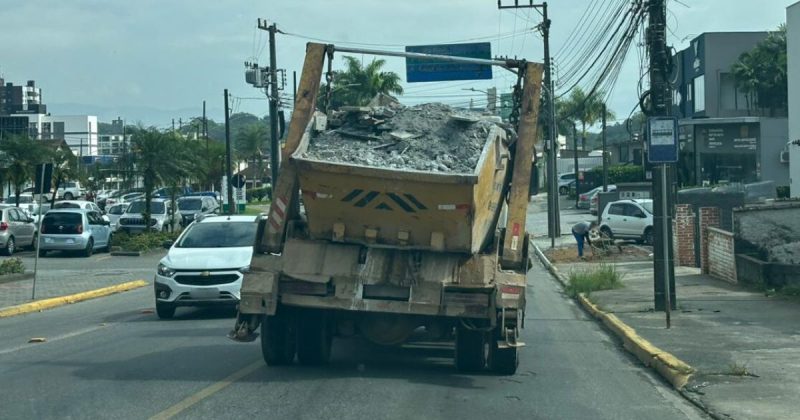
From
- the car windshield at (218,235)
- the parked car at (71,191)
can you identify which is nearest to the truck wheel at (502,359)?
the car windshield at (218,235)

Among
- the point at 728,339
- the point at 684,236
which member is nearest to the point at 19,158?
the point at 684,236

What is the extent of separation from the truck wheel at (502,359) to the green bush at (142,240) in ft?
92.0

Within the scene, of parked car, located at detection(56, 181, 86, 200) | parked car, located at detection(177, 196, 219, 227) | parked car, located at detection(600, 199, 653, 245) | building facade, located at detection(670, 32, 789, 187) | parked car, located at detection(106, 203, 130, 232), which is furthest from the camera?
parked car, located at detection(56, 181, 86, 200)

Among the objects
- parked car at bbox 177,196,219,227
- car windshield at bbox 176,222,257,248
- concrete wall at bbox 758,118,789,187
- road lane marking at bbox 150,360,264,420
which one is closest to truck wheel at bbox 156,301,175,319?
car windshield at bbox 176,222,257,248

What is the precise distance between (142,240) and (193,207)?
13739 mm

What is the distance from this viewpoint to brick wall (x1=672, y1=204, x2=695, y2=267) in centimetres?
2834

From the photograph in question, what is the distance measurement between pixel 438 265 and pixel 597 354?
3.99 m

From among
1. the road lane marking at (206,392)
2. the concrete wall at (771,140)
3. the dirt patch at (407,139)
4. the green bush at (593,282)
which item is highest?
the concrete wall at (771,140)

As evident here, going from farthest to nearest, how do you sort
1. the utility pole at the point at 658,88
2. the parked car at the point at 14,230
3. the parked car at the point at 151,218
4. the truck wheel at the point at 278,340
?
the parked car at the point at 151,218, the parked car at the point at 14,230, the utility pole at the point at 658,88, the truck wheel at the point at 278,340

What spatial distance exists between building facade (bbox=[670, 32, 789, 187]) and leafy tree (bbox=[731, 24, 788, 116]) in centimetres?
46

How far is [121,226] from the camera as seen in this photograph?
44188mm

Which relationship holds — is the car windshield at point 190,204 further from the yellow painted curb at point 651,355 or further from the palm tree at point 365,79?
the yellow painted curb at point 651,355

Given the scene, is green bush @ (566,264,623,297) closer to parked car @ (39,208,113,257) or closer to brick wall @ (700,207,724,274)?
brick wall @ (700,207,724,274)

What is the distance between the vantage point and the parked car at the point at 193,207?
50500 millimetres
